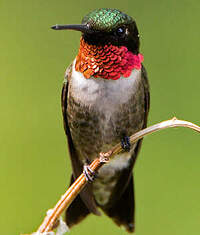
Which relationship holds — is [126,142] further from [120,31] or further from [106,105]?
[120,31]

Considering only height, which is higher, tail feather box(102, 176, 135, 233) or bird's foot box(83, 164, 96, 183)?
bird's foot box(83, 164, 96, 183)

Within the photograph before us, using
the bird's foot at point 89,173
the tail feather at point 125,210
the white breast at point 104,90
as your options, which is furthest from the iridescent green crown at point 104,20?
the tail feather at point 125,210

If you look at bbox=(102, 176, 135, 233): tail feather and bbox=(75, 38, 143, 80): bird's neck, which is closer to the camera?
bbox=(75, 38, 143, 80): bird's neck

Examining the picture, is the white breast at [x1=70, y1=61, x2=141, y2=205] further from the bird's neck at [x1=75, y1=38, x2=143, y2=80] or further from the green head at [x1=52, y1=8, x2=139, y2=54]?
the green head at [x1=52, y1=8, x2=139, y2=54]

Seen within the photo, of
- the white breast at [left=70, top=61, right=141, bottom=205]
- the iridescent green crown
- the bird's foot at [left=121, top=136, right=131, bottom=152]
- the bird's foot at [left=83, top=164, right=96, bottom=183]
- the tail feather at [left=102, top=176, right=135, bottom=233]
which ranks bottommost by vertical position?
the tail feather at [left=102, top=176, right=135, bottom=233]

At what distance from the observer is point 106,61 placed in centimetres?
209

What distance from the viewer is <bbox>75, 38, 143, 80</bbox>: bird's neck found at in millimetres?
2080

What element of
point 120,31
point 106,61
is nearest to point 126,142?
point 106,61

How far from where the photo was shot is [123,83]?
2.19m

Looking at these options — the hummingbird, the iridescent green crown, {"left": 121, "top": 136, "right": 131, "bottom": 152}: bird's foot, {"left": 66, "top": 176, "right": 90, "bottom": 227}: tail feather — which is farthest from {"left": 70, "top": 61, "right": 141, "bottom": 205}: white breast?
{"left": 66, "top": 176, "right": 90, "bottom": 227}: tail feather

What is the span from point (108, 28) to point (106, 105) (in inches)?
16.1

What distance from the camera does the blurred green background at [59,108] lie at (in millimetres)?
3176

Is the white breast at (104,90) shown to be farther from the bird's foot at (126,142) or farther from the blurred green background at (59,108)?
the blurred green background at (59,108)

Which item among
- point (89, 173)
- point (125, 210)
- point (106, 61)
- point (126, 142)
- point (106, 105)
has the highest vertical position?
point (106, 61)
